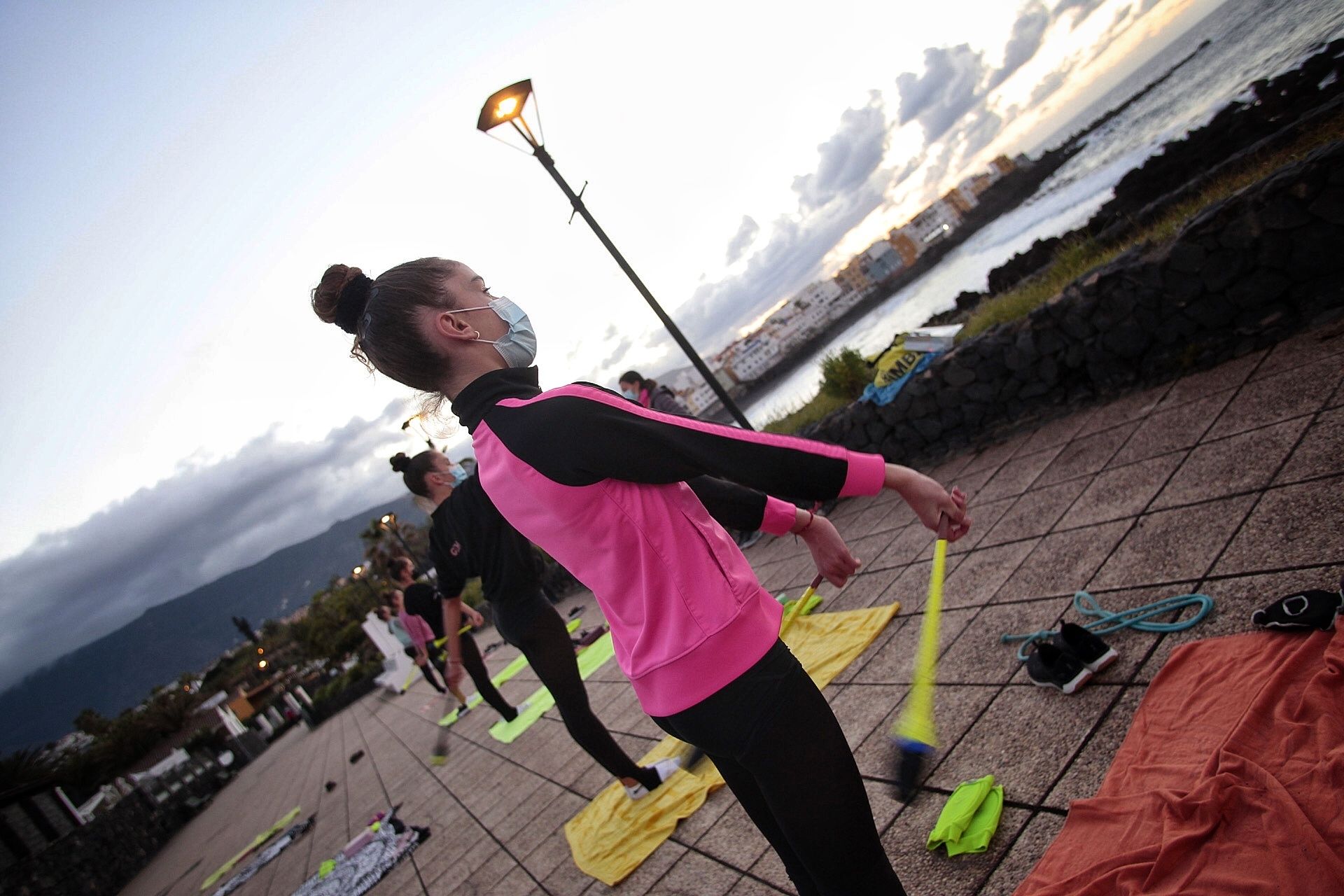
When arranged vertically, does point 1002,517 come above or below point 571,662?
below

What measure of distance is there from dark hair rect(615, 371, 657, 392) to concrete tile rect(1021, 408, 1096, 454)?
12.7 ft

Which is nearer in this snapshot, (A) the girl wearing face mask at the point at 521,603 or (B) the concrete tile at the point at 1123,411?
(A) the girl wearing face mask at the point at 521,603

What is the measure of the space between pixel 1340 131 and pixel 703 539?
7717 mm

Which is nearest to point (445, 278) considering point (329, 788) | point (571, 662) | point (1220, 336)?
point (571, 662)

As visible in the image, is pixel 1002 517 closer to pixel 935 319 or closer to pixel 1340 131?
pixel 1340 131

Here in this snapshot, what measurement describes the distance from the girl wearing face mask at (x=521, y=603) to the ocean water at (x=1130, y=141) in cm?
753

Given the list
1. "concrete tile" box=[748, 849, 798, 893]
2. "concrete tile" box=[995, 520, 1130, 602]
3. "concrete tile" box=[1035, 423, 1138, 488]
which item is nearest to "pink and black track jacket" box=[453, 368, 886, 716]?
"concrete tile" box=[748, 849, 798, 893]

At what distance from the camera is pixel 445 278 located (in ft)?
5.10

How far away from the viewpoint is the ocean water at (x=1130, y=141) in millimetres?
17297

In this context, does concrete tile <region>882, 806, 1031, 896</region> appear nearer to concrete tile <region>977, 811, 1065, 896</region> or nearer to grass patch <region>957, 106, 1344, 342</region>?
concrete tile <region>977, 811, 1065, 896</region>

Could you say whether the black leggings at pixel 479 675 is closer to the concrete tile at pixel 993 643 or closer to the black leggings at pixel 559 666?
the black leggings at pixel 559 666

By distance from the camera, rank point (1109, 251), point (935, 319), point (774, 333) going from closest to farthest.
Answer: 1. point (1109, 251)
2. point (935, 319)
3. point (774, 333)

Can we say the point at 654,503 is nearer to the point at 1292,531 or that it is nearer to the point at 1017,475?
the point at 1292,531

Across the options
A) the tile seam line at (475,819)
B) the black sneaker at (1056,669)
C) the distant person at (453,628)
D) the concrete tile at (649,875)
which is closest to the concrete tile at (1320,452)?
the black sneaker at (1056,669)
